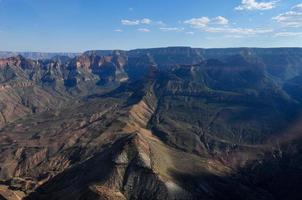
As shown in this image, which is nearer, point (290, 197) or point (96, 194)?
point (96, 194)

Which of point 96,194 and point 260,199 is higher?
point 96,194

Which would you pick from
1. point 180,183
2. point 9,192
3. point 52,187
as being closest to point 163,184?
point 180,183

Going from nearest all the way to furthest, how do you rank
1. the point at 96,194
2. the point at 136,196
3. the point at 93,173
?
1. the point at 96,194
2. the point at 136,196
3. the point at 93,173

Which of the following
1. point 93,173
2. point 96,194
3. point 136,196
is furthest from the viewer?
point 93,173

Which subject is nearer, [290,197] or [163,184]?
[163,184]

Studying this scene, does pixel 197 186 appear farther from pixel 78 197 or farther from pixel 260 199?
pixel 78 197

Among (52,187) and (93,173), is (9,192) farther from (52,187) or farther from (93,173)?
(93,173)

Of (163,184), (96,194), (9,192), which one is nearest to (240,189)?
(163,184)

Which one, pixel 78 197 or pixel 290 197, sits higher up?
pixel 78 197
